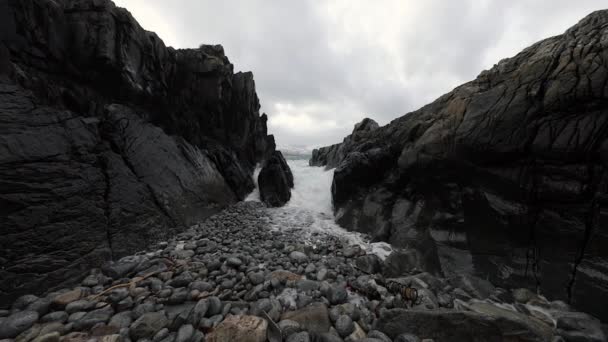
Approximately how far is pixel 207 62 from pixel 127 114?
698 centimetres

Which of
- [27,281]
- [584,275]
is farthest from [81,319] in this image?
[584,275]

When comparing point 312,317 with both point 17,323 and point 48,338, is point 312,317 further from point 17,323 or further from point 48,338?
point 17,323

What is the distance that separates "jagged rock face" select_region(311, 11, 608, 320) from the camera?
4.58 metres

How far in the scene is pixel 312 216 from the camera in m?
11.9

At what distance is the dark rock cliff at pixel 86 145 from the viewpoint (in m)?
4.67

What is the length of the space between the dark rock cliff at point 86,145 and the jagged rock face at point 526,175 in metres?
9.63

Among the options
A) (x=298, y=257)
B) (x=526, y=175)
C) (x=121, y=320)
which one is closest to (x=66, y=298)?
(x=121, y=320)

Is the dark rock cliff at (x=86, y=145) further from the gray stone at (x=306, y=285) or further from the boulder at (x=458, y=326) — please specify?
the boulder at (x=458, y=326)

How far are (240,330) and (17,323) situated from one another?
3970 millimetres

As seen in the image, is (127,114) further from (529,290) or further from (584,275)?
(584,275)

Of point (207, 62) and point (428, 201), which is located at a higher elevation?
point (207, 62)

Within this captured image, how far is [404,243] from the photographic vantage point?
749cm

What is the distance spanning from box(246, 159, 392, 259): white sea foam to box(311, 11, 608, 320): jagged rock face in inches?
40.2

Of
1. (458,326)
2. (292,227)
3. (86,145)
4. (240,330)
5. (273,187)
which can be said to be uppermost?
(86,145)
